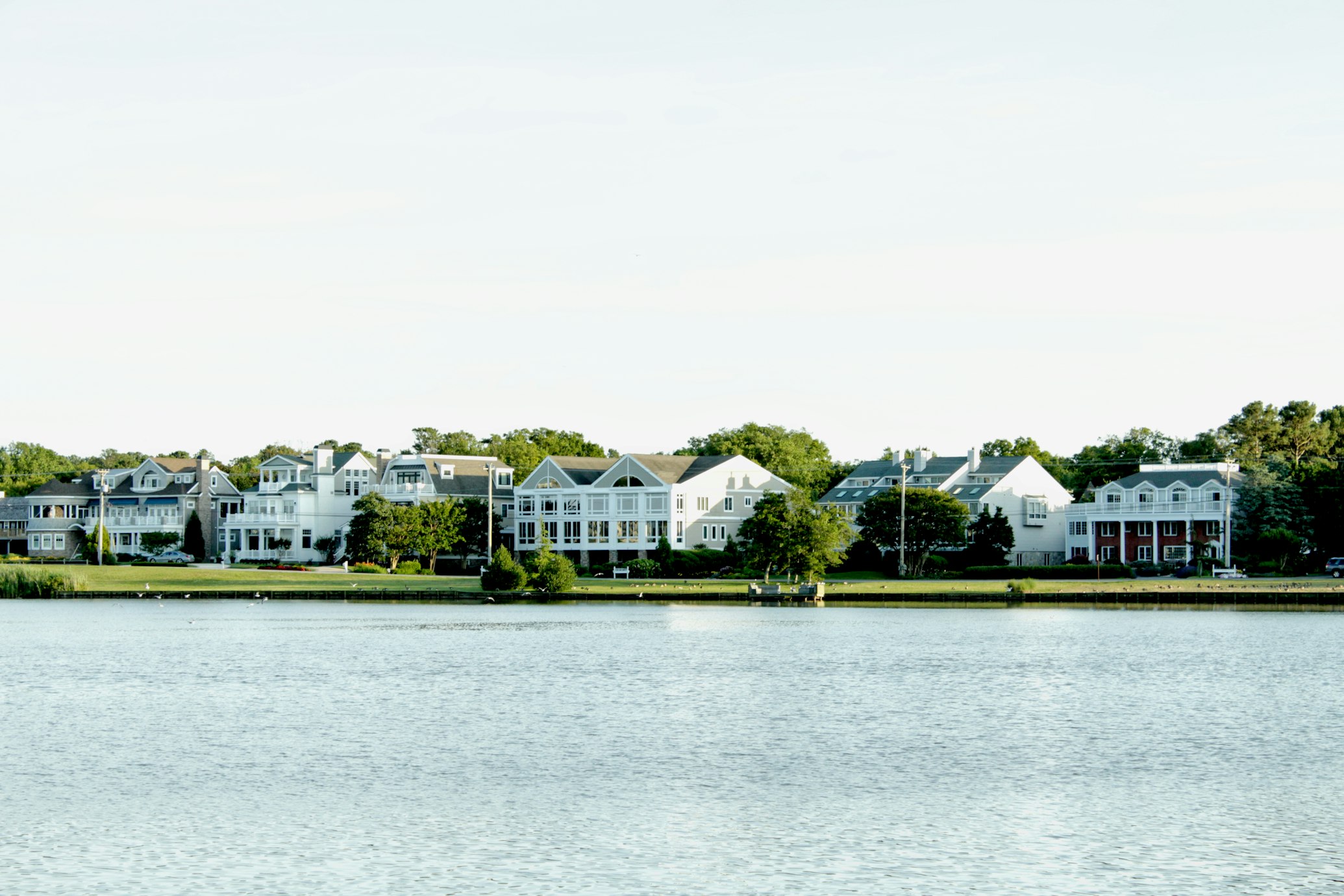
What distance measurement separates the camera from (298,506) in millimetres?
125188

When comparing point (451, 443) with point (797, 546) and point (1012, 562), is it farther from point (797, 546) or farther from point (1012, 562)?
point (797, 546)

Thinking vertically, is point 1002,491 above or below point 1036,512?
above

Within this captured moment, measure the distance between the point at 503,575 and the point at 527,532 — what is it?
106 ft

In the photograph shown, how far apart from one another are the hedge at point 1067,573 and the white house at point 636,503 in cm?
2250

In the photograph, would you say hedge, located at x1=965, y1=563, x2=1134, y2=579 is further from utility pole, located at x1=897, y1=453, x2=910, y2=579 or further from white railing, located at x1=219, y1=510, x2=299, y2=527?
white railing, located at x1=219, y1=510, x2=299, y2=527

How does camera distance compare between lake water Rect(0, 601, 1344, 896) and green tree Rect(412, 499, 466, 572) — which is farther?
green tree Rect(412, 499, 466, 572)

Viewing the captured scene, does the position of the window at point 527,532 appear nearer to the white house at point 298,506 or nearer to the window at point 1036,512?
the white house at point 298,506

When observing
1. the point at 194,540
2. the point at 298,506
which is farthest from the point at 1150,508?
the point at 194,540

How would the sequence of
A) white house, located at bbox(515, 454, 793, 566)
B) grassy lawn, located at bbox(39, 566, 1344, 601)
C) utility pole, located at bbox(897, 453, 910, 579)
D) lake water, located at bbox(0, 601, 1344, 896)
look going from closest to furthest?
1. lake water, located at bbox(0, 601, 1344, 896)
2. grassy lawn, located at bbox(39, 566, 1344, 601)
3. utility pole, located at bbox(897, 453, 910, 579)
4. white house, located at bbox(515, 454, 793, 566)

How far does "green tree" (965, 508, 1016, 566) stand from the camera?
10712 centimetres

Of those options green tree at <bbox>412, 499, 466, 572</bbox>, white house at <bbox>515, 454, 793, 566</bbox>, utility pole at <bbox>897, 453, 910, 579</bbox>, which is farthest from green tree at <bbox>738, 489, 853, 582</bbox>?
green tree at <bbox>412, 499, 466, 572</bbox>

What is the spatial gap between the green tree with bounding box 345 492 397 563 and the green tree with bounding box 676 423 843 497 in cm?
3213

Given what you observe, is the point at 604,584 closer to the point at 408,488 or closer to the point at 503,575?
the point at 503,575

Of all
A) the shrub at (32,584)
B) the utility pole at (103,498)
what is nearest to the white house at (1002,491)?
the shrub at (32,584)
